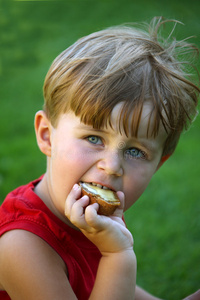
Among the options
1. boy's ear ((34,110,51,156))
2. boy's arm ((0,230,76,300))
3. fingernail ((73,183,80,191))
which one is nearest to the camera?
boy's arm ((0,230,76,300))

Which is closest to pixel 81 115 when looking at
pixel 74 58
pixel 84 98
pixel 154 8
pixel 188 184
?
A: pixel 84 98


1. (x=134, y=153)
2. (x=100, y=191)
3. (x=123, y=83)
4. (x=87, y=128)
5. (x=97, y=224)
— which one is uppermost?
(x=123, y=83)

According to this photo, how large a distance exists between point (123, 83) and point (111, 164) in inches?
14.2

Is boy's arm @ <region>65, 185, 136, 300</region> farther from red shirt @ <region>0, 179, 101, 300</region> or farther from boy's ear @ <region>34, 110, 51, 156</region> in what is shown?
boy's ear @ <region>34, 110, 51, 156</region>

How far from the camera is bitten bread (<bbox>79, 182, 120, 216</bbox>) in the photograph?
1.84m

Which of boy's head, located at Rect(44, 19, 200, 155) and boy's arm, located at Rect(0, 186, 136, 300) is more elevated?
boy's head, located at Rect(44, 19, 200, 155)

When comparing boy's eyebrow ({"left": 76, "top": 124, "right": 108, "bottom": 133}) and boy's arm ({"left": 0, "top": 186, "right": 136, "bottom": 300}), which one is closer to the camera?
boy's arm ({"left": 0, "top": 186, "right": 136, "bottom": 300})

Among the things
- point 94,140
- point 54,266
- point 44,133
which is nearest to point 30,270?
point 54,266

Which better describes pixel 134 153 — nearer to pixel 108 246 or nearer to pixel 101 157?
pixel 101 157

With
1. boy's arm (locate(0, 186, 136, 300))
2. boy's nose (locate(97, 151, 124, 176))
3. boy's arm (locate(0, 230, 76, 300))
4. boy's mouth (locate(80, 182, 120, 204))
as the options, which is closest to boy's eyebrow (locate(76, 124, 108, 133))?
boy's nose (locate(97, 151, 124, 176))

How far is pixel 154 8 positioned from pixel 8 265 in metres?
8.91

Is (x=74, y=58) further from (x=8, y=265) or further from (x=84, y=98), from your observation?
(x=8, y=265)

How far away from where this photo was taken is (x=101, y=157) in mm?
1912

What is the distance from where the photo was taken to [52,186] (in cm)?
207
